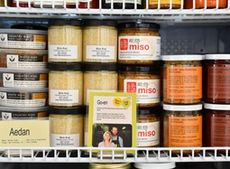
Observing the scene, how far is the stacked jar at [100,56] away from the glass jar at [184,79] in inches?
5.8

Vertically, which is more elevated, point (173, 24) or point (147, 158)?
point (173, 24)

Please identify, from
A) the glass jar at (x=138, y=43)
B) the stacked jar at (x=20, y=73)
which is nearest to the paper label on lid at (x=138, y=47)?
the glass jar at (x=138, y=43)

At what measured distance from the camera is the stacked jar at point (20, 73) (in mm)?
911

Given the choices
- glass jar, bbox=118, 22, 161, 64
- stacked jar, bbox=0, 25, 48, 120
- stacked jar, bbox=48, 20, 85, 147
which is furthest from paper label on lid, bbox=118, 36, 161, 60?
stacked jar, bbox=0, 25, 48, 120

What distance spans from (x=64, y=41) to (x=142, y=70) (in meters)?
0.22

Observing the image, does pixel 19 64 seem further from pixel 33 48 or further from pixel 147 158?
pixel 147 158

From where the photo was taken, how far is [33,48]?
920 millimetres

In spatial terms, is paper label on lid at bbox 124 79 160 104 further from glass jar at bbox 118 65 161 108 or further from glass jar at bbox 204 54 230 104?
glass jar at bbox 204 54 230 104

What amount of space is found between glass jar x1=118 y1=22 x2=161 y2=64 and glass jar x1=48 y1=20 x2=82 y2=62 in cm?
12

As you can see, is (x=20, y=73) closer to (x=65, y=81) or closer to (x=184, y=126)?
(x=65, y=81)

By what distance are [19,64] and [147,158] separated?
1.39 feet

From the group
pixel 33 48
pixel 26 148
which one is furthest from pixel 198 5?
pixel 26 148

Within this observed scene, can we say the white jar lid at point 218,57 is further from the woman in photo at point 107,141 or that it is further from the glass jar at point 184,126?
the woman in photo at point 107,141

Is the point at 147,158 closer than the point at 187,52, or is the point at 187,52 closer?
the point at 147,158
